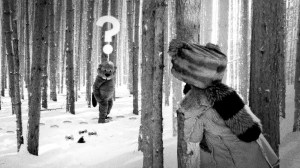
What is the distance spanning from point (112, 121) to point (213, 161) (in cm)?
589

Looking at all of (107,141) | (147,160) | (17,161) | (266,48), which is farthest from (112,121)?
(266,48)

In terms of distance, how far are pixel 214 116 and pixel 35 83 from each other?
3788 millimetres

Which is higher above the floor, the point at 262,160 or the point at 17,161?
the point at 262,160

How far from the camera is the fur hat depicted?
1.76m

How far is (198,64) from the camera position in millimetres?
1753

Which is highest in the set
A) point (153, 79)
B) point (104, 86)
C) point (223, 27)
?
point (223, 27)

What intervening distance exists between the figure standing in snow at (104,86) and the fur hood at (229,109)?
544 centimetres

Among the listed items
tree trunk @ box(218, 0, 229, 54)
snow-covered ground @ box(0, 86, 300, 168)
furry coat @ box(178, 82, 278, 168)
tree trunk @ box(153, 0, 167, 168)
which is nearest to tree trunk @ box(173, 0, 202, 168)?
Result: tree trunk @ box(153, 0, 167, 168)

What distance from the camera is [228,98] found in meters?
1.75

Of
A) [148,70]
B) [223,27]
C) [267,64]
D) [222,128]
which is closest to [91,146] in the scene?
[148,70]

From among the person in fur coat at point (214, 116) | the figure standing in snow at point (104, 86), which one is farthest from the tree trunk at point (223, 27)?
the person in fur coat at point (214, 116)

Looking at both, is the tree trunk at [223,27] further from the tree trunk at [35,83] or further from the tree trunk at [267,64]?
the tree trunk at [35,83]

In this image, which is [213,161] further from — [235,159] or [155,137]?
[155,137]

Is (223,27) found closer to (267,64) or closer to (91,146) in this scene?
(267,64)
